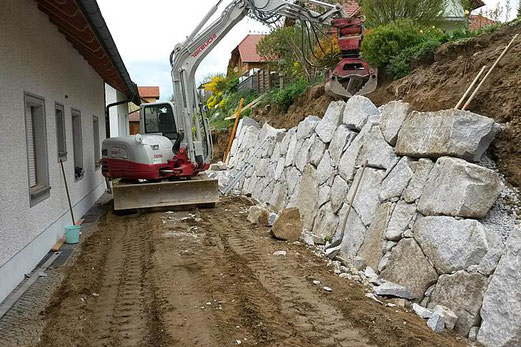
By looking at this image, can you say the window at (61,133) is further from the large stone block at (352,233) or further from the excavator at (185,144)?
the large stone block at (352,233)

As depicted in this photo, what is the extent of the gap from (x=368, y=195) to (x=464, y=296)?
2.31 m

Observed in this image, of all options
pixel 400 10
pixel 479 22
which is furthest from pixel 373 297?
pixel 400 10

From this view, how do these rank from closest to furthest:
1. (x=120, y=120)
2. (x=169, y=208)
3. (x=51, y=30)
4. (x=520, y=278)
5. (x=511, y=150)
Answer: (x=520, y=278)
(x=511, y=150)
(x=51, y=30)
(x=169, y=208)
(x=120, y=120)

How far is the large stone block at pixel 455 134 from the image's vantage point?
4.91 metres

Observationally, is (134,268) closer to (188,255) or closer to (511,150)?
(188,255)

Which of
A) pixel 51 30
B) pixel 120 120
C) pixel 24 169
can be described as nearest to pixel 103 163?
pixel 51 30

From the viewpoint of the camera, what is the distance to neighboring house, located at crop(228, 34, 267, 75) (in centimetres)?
4178

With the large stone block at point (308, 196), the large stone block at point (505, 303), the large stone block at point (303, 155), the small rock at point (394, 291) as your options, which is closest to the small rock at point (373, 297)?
the small rock at point (394, 291)

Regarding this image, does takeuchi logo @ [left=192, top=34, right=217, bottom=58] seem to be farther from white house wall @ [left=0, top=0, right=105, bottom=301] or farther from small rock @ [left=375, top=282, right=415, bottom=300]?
small rock @ [left=375, top=282, right=415, bottom=300]

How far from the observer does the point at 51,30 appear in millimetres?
8234

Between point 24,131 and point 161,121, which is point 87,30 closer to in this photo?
point 24,131

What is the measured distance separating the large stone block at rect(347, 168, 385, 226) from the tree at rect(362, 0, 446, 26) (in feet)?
28.4

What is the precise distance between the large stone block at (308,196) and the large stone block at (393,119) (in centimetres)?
215

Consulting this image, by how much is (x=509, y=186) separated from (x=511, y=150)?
431 millimetres
